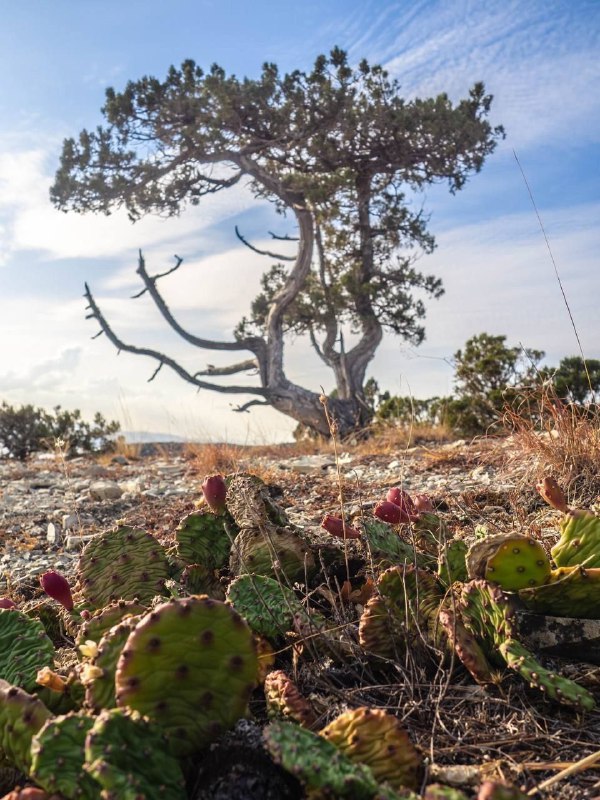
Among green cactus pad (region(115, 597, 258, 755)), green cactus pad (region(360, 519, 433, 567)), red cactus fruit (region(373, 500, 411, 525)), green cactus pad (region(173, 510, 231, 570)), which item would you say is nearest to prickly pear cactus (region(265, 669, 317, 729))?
green cactus pad (region(115, 597, 258, 755))

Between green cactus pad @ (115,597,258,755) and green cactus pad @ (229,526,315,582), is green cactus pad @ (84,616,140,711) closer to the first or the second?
green cactus pad @ (115,597,258,755)

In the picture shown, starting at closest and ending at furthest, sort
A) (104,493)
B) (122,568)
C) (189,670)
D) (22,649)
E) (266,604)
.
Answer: (189,670) < (266,604) < (22,649) < (122,568) < (104,493)

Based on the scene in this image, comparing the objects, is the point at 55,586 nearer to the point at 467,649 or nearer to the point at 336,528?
the point at 336,528

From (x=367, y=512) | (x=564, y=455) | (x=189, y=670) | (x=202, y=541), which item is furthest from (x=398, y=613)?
(x=564, y=455)

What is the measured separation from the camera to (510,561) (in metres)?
2.08

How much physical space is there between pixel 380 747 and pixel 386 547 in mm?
1157

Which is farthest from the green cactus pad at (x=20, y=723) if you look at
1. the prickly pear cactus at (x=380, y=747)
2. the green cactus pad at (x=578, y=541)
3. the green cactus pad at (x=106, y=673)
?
the green cactus pad at (x=578, y=541)

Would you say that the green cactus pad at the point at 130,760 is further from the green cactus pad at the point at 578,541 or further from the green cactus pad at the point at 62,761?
the green cactus pad at the point at 578,541

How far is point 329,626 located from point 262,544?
1.51ft

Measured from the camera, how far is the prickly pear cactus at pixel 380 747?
59.2 inches

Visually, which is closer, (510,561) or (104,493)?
(510,561)

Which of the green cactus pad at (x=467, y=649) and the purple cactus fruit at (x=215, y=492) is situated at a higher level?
the purple cactus fruit at (x=215, y=492)

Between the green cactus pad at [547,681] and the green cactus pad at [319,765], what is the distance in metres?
0.52

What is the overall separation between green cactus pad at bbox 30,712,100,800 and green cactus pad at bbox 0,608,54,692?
1.91ft
